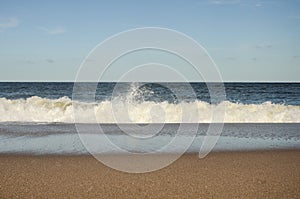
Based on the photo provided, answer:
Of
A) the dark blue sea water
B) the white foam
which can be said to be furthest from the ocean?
the dark blue sea water

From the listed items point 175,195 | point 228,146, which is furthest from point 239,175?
point 228,146

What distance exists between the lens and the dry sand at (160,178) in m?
Answer: 7.91

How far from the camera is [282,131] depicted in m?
17.7

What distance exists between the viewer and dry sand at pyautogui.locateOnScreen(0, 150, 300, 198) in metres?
7.91

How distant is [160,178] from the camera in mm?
9164

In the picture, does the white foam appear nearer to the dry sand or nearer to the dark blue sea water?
the dark blue sea water

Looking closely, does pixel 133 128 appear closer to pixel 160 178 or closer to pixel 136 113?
pixel 136 113

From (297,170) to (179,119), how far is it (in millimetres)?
13184

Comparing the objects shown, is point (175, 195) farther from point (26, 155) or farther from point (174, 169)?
point (26, 155)

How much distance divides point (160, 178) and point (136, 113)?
592 inches

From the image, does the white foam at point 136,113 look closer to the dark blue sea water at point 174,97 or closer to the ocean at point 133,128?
the ocean at point 133,128

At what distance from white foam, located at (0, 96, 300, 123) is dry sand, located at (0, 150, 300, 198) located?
36.2ft

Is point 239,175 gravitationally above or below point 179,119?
below

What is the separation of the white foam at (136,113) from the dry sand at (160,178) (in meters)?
11.0
